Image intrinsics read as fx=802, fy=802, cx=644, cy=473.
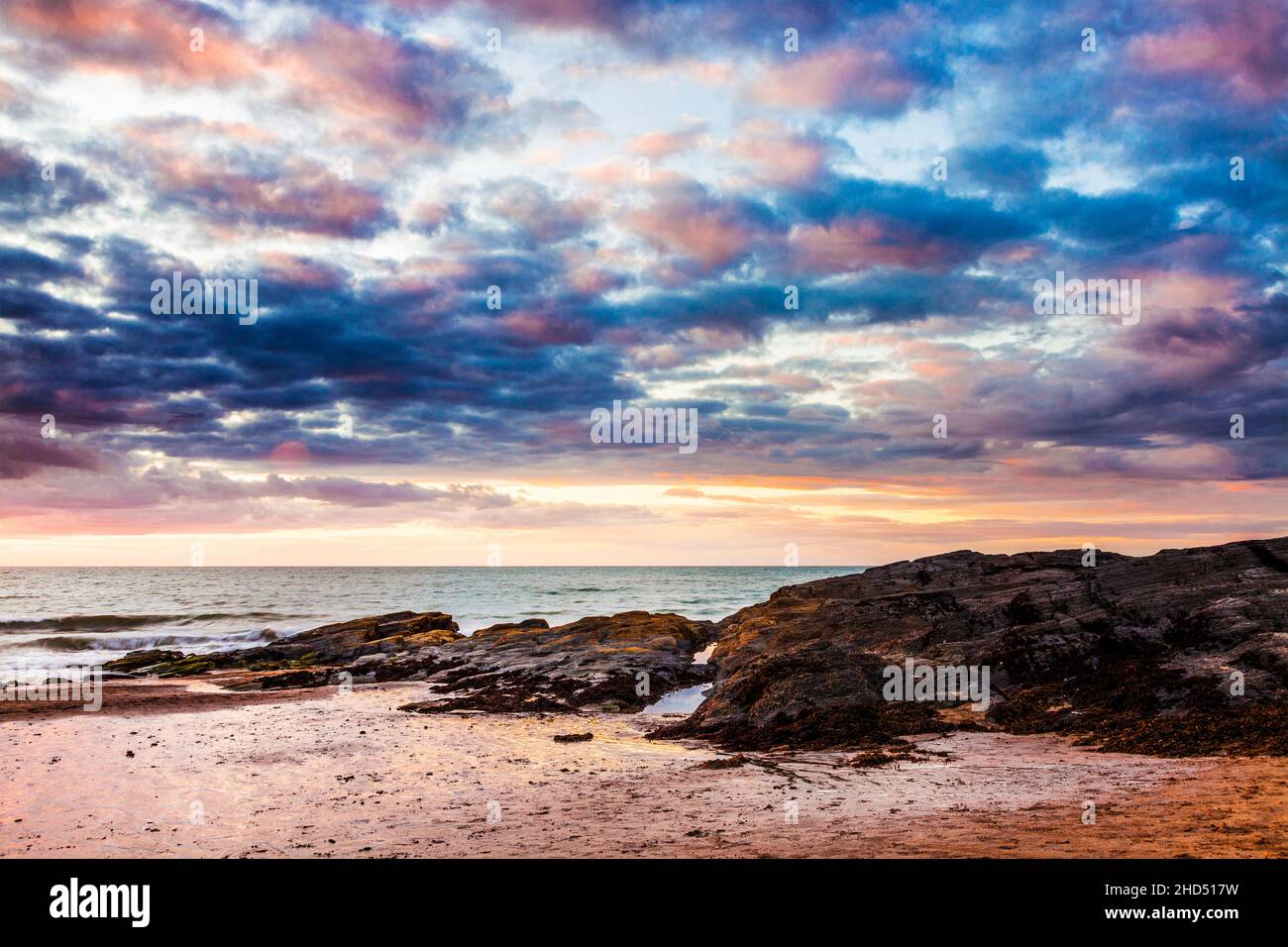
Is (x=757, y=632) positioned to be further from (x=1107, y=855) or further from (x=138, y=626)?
(x=138, y=626)

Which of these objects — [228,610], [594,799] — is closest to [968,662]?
[594,799]

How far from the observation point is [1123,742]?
15633 mm

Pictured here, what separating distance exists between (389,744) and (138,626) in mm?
57550

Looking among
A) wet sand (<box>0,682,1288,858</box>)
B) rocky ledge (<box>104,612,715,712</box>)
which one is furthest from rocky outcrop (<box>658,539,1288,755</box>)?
rocky ledge (<box>104,612,715,712</box>)

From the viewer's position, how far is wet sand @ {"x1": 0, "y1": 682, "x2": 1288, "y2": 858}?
10.2m

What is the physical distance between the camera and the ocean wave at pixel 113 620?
62.7 meters

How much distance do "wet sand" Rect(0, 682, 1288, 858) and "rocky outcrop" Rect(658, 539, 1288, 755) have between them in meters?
1.41

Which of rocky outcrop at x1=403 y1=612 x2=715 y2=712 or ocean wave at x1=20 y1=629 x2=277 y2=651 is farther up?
rocky outcrop at x1=403 y1=612 x2=715 y2=712

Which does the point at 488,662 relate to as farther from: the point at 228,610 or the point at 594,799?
the point at 228,610

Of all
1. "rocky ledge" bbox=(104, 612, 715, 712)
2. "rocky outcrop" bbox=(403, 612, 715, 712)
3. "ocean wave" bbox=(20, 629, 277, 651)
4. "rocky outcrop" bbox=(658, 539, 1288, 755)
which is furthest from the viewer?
"ocean wave" bbox=(20, 629, 277, 651)

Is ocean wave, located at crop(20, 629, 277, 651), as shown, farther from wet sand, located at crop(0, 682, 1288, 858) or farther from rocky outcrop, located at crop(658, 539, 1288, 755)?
rocky outcrop, located at crop(658, 539, 1288, 755)

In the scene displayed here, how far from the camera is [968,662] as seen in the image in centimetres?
2245
